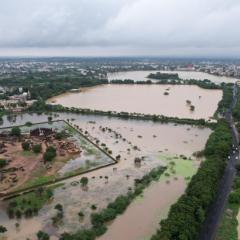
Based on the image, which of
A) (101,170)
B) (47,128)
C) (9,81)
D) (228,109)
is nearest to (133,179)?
(101,170)

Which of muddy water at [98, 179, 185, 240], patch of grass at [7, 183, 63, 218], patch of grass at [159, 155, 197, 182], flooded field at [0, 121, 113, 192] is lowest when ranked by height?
muddy water at [98, 179, 185, 240]

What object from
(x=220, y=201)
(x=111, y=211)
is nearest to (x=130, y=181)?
(x=111, y=211)

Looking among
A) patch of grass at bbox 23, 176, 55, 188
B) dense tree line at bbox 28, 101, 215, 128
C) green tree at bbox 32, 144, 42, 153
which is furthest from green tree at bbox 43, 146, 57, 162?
dense tree line at bbox 28, 101, 215, 128

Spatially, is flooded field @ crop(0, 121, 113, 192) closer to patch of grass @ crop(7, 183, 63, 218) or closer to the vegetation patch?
patch of grass @ crop(7, 183, 63, 218)

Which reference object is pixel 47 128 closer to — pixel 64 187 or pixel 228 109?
pixel 64 187

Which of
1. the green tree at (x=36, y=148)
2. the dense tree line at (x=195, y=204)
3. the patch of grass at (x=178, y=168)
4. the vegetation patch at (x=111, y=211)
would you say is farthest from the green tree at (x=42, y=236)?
the green tree at (x=36, y=148)

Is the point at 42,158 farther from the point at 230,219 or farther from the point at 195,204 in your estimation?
the point at 230,219
